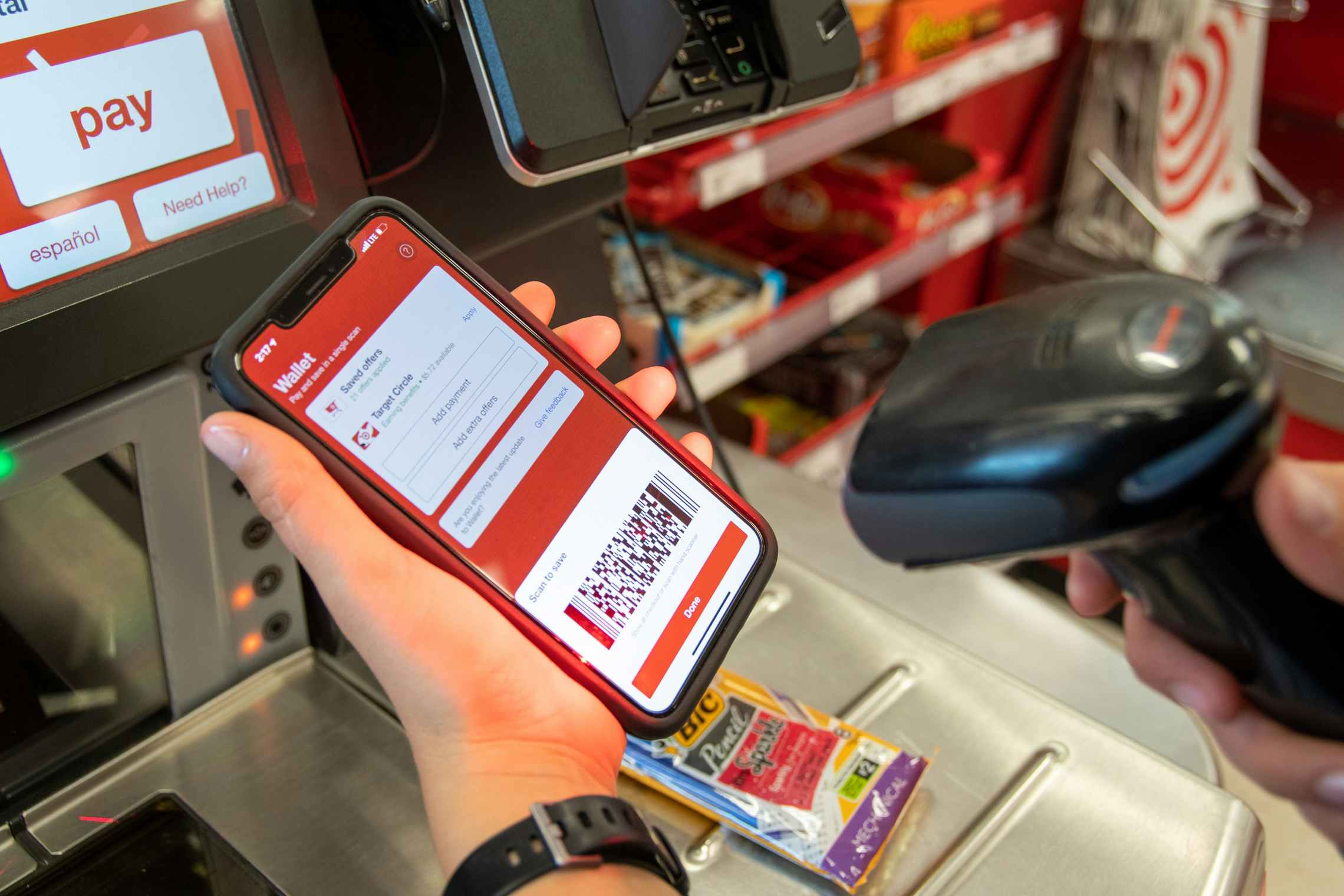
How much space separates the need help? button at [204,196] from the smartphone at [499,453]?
7 cm

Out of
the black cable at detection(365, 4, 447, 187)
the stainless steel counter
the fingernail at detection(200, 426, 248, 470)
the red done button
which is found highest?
the black cable at detection(365, 4, 447, 187)

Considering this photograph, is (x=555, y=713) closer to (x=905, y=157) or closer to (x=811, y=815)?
(x=811, y=815)

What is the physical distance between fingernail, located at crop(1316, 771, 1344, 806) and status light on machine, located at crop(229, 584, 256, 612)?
62 cm

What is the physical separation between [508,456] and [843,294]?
0.97 meters

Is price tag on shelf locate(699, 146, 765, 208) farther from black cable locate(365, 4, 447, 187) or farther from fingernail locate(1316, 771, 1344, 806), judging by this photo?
fingernail locate(1316, 771, 1344, 806)

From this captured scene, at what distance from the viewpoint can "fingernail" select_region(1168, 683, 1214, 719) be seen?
1.77ft

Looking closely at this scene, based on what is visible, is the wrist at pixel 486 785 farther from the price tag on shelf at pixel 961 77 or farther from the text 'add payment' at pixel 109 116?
the price tag on shelf at pixel 961 77

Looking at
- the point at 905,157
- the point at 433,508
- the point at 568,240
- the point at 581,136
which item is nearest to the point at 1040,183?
the point at 905,157

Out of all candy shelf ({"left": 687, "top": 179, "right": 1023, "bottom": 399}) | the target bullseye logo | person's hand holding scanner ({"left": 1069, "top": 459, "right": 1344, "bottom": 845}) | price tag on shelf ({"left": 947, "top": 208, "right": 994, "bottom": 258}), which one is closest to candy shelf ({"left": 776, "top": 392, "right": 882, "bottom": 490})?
candy shelf ({"left": 687, "top": 179, "right": 1023, "bottom": 399})

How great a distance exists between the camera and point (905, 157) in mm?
1744

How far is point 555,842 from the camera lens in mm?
457

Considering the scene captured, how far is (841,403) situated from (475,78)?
3.79 ft

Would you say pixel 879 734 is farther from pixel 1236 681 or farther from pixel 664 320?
pixel 664 320

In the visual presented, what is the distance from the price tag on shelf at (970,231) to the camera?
1639 millimetres
